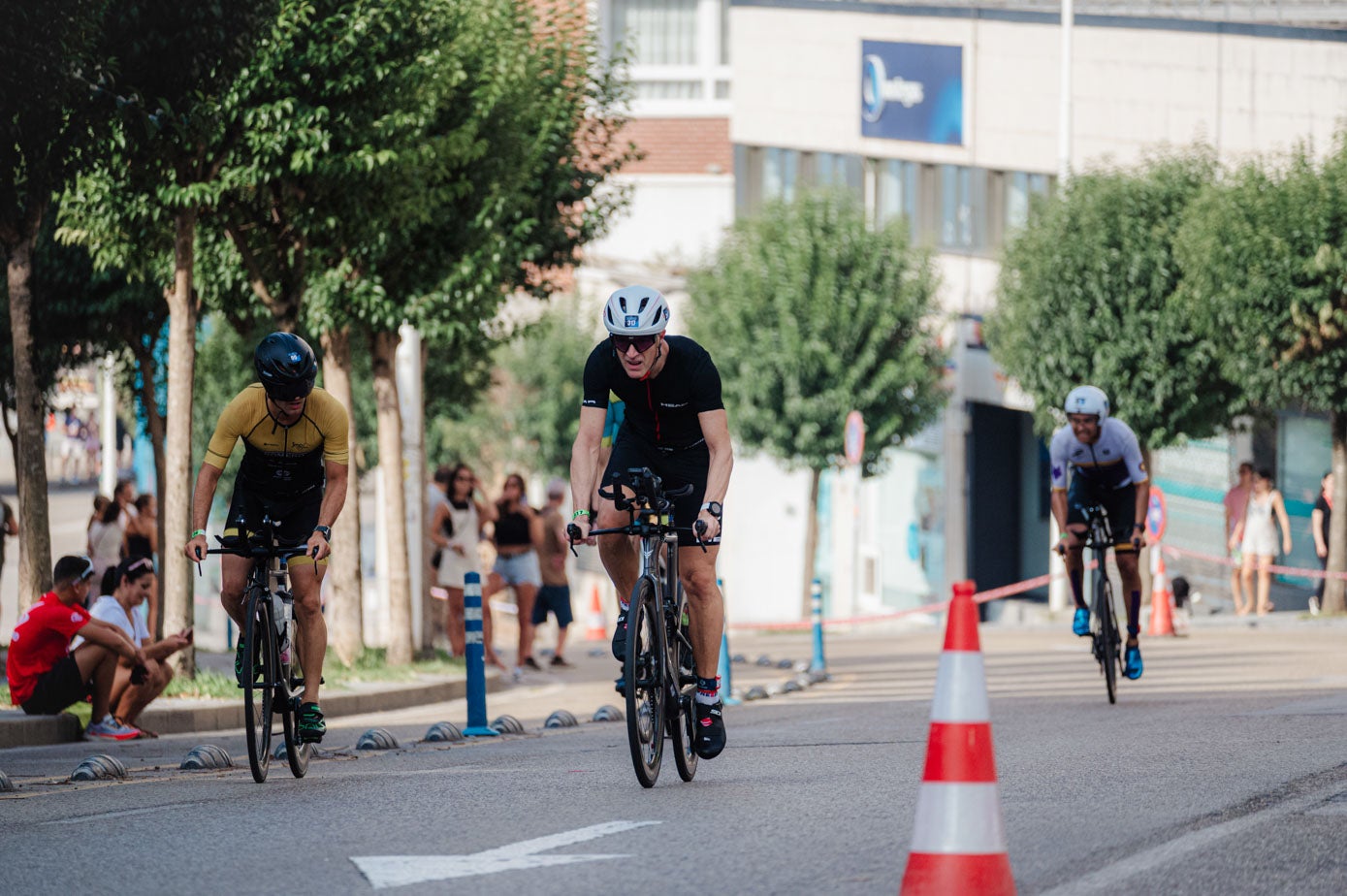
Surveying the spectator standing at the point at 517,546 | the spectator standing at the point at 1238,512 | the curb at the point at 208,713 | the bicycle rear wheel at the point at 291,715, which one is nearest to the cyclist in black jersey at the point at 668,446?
the bicycle rear wheel at the point at 291,715

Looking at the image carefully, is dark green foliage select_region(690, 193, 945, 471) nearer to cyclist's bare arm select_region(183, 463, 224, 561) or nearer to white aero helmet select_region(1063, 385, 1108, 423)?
white aero helmet select_region(1063, 385, 1108, 423)

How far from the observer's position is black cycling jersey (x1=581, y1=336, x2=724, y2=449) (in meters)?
8.82

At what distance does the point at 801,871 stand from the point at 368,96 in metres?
12.7

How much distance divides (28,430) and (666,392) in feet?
30.0

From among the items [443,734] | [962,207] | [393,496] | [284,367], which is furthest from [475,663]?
[962,207]

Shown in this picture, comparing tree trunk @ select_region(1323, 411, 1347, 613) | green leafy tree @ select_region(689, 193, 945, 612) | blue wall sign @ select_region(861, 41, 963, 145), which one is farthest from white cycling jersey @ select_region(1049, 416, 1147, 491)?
blue wall sign @ select_region(861, 41, 963, 145)

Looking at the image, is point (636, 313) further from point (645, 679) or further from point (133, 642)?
point (133, 642)

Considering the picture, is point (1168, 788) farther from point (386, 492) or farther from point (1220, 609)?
point (1220, 609)

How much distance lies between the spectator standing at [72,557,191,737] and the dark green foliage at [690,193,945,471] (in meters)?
22.0

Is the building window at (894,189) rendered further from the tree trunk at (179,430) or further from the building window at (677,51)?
the tree trunk at (179,430)

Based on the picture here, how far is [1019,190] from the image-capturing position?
3912 centimetres

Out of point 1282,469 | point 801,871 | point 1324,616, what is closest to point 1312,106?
point 1282,469

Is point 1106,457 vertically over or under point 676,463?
under

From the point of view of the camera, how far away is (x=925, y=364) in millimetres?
37062
